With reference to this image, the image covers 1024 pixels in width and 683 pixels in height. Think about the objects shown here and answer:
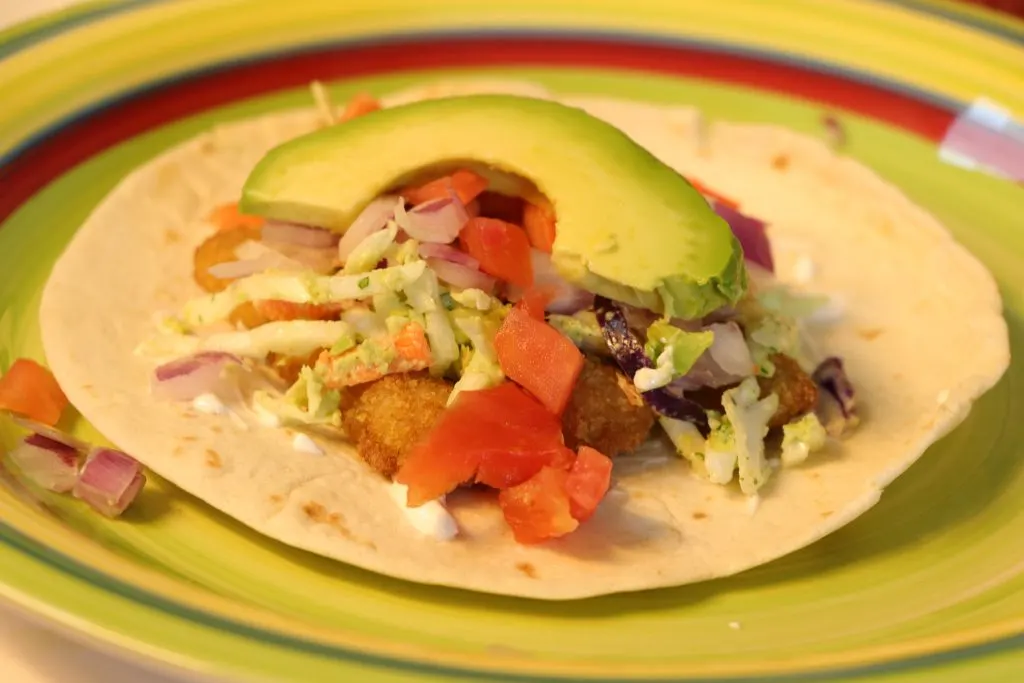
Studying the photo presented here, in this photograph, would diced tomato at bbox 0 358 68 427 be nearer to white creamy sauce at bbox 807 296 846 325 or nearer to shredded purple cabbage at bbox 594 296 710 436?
shredded purple cabbage at bbox 594 296 710 436

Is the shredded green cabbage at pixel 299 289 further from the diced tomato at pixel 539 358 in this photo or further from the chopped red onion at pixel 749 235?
the chopped red onion at pixel 749 235

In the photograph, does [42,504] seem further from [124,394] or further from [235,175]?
[235,175]

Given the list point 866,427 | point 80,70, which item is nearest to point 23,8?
point 80,70

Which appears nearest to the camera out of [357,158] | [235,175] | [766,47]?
[357,158]

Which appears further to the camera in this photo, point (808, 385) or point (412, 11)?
point (412, 11)

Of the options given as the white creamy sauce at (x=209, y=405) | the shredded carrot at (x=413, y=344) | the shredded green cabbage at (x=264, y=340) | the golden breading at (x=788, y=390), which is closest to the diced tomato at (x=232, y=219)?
the shredded green cabbage at (x=264, y=340)

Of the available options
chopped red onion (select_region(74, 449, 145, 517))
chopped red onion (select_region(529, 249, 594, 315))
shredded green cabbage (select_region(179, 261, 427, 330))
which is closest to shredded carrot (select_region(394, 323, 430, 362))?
shredded green cabbage (select_region(179, 261, 427, 330))
